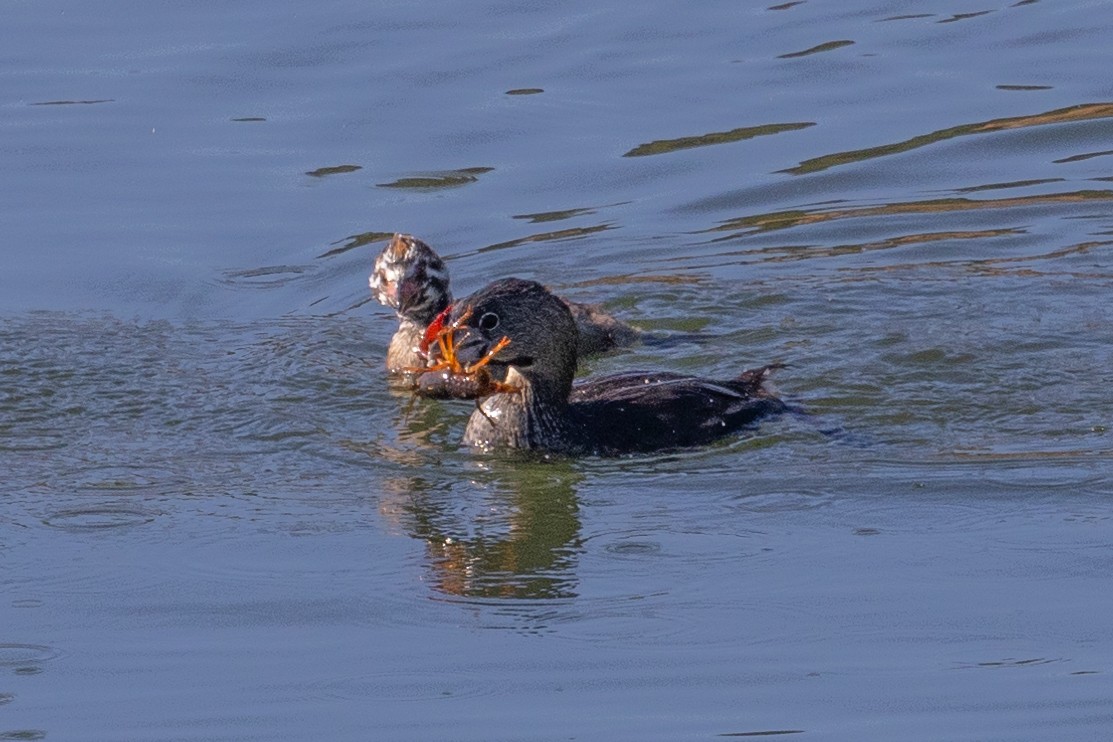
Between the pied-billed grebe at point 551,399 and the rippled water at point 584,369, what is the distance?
0.17 meters

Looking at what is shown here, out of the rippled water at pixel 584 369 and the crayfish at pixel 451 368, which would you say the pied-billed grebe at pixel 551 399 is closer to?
the crayfish at pixel 451 368

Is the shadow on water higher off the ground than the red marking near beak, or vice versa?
the red marking near beak

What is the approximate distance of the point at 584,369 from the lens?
11891 mm

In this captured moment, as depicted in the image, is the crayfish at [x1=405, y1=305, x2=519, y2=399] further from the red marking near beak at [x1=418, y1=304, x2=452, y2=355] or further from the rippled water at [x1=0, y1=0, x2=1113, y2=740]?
the rippled water at [x1=0, y1=0, x2=1113, y2=740]

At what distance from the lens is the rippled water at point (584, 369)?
21.8ft

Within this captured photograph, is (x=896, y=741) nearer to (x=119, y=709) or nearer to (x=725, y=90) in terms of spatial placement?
(x=119, y=709)

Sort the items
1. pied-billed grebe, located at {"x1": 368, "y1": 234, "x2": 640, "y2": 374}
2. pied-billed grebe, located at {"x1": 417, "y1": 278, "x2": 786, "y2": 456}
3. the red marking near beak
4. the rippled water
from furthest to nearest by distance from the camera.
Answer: pied-billed grebe, located at {"x1": 368, "y1": 234, "x2": 640, "y2": 374}
the red marking near beak
pied-billed grebe, located at {"x1": 417, "y1": 278, "x2": 786, "y2": 456}
the rippled water

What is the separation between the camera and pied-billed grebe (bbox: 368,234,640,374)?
11.5m

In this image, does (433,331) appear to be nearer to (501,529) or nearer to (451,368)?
(451,368)

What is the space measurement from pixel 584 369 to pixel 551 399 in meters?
1.95

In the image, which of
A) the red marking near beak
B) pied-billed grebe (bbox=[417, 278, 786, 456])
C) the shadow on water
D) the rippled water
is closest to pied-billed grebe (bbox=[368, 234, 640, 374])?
the rippled water

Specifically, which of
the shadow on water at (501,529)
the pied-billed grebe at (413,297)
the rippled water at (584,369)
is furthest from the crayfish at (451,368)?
the shadow on water at (501,529)

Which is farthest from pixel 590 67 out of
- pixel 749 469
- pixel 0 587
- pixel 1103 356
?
pixel 0 587

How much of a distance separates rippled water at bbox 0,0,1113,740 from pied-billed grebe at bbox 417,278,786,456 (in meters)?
0.17
